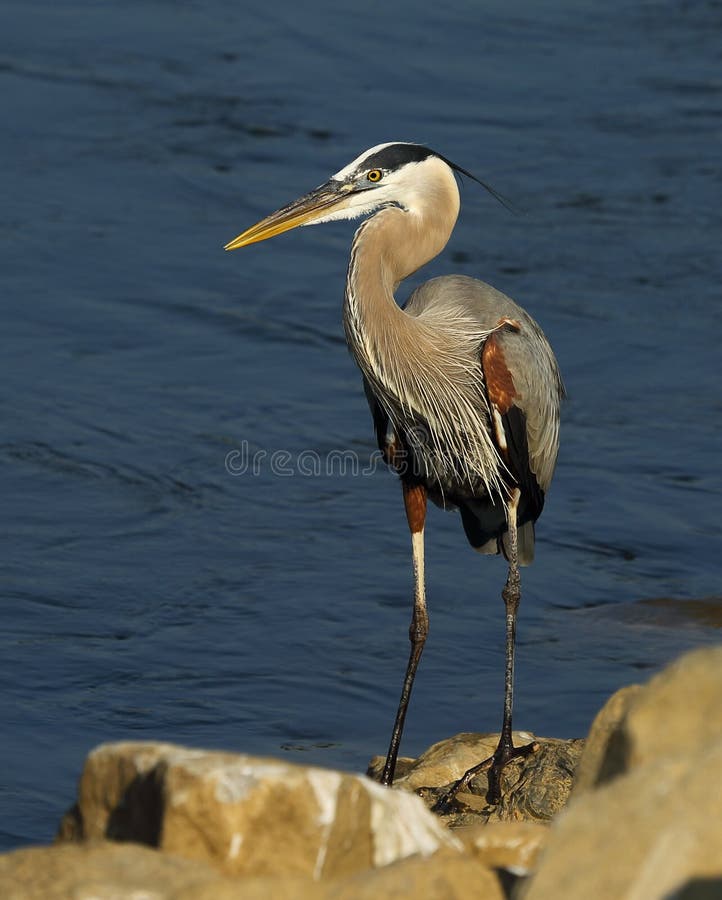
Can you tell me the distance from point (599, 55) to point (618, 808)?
1564 centimetres

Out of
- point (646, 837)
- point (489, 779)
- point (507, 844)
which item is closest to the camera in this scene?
point (646, 837)

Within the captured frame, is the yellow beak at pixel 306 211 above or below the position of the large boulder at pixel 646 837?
above

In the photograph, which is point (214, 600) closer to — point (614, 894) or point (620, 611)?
point (620, 611)

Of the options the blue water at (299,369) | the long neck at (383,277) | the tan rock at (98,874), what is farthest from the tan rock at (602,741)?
the long neck at (383,277)

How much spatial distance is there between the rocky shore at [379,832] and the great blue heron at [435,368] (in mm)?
2605

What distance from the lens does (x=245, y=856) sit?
3801 millimetres

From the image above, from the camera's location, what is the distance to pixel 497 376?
7059 millimetres

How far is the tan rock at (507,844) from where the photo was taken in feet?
13.4

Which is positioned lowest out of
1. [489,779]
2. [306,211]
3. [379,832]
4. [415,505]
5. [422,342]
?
[489,779]

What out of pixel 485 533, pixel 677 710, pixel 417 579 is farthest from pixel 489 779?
pixel 677 710

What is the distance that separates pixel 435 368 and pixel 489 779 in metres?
1.75

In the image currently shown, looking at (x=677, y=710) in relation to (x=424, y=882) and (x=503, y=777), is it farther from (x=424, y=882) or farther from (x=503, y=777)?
(x=503, y=777)

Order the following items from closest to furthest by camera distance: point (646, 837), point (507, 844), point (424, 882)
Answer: point (646, 837), point (424, 882), point (507, 844)

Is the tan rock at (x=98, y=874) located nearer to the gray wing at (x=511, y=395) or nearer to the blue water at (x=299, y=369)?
the blue water at (x=299, y=369)
